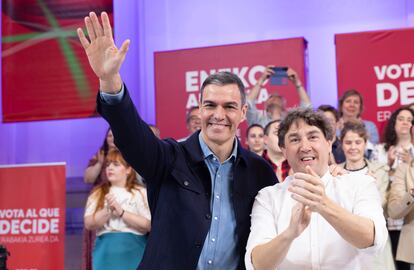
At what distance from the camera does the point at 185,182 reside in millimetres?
2480

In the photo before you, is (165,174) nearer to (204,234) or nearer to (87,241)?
(204,234)

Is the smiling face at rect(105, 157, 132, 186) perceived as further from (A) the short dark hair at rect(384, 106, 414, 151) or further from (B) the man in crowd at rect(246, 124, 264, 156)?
(A) the short dark hair at rect(384, 106, 414, 151)

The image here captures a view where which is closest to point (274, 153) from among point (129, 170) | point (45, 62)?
point (129, 170)

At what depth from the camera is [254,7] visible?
26.8 ft

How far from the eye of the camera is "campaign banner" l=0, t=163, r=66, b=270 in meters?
5.18

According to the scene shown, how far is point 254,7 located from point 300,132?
5.99 meters

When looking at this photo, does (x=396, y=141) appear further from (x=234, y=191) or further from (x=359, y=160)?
(x=234, y=191)

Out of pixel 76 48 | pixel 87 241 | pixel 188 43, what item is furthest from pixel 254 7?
pixel 87 241

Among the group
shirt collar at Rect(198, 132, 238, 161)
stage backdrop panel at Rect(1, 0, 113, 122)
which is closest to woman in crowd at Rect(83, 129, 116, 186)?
stage backdrop panel at Rect(1, 0, 113, 122)

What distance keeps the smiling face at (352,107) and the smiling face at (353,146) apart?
3.22 feet

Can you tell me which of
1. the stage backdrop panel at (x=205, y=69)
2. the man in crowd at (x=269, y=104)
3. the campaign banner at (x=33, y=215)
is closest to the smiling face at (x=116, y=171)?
the campaign banner at (x=33, y=215)

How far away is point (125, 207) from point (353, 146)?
70.4 inches

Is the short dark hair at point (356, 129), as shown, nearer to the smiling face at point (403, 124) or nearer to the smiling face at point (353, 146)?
the smiling face at point (353, 146)

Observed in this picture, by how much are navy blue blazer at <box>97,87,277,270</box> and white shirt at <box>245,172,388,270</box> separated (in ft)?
0.59
